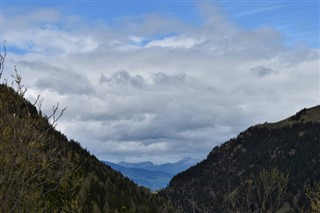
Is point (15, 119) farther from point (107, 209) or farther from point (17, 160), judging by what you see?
point (107, 209)

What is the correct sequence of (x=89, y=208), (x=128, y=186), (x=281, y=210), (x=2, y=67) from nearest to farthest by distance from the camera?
(x=2, y=67) → (x=89, y=208) → (x=128, y=186) → (x=281, y=210)

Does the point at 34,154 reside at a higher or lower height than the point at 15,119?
lower

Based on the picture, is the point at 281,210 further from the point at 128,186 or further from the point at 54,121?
the point at 54,121

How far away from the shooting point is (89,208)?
155ft

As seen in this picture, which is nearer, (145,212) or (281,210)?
(145,212)

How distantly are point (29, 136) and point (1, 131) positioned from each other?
1108mm

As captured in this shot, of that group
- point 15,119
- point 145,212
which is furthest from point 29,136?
point 145,212

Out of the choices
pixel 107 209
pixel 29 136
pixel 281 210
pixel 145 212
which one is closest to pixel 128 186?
Result: pixel 145 212

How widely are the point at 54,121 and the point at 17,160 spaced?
2.03 metres

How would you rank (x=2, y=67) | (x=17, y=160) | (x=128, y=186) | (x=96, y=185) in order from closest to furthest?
(x=17, y=160) → (x=2, y=67) → (x=96, y=185) → (x=128, y=186)

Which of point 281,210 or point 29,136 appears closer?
point 29,136

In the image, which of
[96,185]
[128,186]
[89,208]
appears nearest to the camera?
→ [89,208]

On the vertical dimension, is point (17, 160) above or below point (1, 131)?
below

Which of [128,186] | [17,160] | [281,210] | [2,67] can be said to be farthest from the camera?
[281,210]
